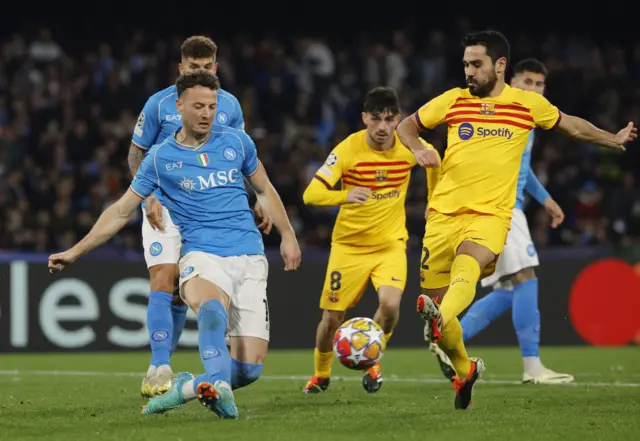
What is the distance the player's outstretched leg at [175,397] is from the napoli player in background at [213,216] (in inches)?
0.7

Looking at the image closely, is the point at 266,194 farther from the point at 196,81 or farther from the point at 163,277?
the point at 163,277

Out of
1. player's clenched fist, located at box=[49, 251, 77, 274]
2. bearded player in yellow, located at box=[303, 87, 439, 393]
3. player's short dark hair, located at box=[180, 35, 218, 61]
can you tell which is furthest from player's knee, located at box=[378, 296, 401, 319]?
player's clenched fist, located at box=[49, 251, 77, 274]

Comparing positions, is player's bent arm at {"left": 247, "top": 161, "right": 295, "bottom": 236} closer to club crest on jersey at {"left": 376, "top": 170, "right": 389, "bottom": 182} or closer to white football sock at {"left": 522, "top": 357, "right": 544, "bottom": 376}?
club crest on jersey at {"left": 376, "top": 170, "right": 389, "bottom": 182}

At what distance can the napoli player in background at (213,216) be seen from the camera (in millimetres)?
6844

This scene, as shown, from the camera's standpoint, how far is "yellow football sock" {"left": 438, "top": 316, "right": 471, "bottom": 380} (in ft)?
23.2

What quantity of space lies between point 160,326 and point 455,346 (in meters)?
2.13

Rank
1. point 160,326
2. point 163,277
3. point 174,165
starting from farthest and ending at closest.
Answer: point 163,277, point 160,326, point 174,165

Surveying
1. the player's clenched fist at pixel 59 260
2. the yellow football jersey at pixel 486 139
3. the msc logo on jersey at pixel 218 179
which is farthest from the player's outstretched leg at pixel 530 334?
the player's clenched fist at pixel 59 260

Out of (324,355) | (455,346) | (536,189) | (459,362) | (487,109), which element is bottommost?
(324,355)

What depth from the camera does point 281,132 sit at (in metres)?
18.1

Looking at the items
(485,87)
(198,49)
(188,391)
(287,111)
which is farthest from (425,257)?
(287,111)

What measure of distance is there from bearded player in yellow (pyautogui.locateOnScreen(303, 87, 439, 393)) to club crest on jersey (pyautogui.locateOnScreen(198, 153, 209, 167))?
2204mm

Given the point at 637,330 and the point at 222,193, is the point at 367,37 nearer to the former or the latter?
the point at 637,330

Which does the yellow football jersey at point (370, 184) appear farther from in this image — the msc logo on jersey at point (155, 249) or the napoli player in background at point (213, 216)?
the napoli player in background at point (213, 216)
